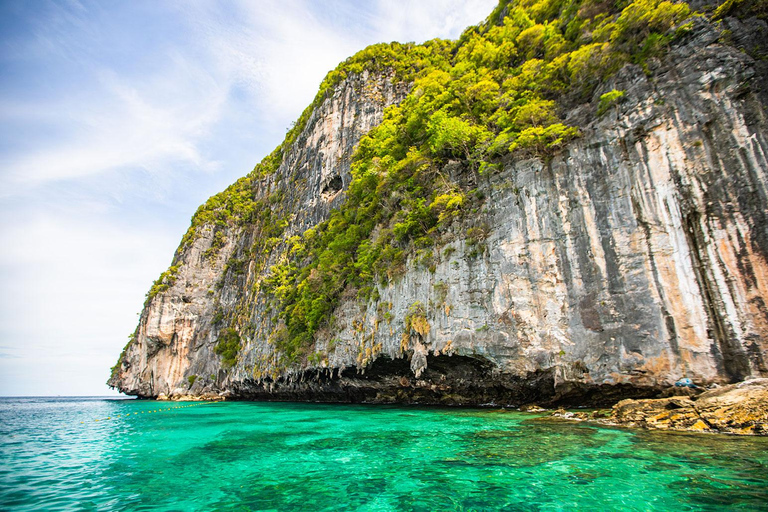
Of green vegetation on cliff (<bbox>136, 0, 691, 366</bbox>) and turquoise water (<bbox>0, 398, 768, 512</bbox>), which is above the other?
green vegetation on cliff (<bbox>136, 0, 691, 366</bbox>)

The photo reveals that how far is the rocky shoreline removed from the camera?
773 cm

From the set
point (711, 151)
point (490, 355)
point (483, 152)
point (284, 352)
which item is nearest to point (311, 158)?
point (284, 352)

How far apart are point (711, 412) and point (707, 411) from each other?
0.09m

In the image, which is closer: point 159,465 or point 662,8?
point 159,465

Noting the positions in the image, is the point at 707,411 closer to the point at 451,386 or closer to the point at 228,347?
the point at 451,386

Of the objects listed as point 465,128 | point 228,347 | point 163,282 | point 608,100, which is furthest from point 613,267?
point 163,282

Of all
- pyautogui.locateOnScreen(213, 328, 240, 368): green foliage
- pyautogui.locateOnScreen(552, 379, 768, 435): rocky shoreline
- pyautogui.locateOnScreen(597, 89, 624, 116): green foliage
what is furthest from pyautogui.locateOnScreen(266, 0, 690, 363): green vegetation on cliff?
pyautogui.locateOnScreen(213, 328, 240, 368): green foliage

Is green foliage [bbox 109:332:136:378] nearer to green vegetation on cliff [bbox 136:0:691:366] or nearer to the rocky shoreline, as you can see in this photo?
green vegetation on cliff [bbox 136:0:691:366]

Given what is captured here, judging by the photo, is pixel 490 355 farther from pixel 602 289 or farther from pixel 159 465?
pixel 159 465

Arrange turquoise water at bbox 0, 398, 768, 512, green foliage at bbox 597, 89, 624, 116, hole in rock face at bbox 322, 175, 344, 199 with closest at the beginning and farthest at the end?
turquoise water at bbox 0, 398, 768, 512, green foliage at bbox 597, 89, 624, 116, hole in rock face at bbox 322, 175, 344, 199

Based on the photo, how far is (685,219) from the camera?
11.0 metres

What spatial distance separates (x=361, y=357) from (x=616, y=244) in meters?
12.5

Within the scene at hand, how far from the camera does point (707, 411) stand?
838 cm

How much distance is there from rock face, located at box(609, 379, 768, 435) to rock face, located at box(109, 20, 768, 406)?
131cm
